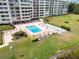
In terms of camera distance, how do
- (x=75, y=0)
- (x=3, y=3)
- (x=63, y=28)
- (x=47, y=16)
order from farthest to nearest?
(x=75, y=0) < (x=47, y=16) < (x=3, y=3) < (x=63, y=28)

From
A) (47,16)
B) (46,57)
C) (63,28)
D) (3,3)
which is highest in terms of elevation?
(3,3)

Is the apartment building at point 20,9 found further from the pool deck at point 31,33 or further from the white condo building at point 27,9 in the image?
the pool deck at point 31,33

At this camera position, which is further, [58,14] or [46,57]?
[58,14]

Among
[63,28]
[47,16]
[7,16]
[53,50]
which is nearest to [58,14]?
[47,16]

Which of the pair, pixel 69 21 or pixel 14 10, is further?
pixel 69 21

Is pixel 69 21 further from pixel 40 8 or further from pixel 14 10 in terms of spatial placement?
pixel 14 10

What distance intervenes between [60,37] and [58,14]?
26387 millimetres

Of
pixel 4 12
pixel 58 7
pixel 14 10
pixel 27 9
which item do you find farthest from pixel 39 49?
pixel 58 7

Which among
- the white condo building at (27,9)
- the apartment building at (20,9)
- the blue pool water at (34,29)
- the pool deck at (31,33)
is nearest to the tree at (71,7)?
the white condo building at (27,9)

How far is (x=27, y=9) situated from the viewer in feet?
142

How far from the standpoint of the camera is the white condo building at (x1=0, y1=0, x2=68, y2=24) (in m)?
39.8

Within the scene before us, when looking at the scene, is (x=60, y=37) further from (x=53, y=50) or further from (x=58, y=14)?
(x=58, y=14)

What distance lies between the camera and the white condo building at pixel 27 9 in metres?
39.8

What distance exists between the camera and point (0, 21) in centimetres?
4034
